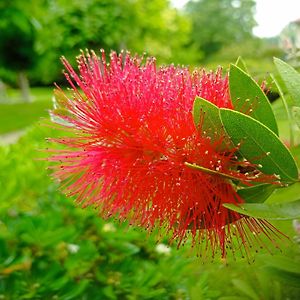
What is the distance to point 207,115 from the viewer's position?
2.20ft

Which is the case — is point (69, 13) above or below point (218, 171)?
above

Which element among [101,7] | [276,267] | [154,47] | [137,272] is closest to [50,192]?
[137,272]

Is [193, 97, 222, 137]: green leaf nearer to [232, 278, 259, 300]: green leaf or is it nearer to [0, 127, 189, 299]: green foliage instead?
[232, 278, 259, 300]: green leaf

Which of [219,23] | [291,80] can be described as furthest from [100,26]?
[219,23]

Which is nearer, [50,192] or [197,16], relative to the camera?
[50,192]

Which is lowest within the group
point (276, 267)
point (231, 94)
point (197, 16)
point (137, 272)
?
point (137, 272)

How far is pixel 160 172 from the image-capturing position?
72cm

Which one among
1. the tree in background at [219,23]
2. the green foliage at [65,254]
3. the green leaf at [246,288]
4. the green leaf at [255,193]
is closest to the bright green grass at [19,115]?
the green foliage at [65,254]

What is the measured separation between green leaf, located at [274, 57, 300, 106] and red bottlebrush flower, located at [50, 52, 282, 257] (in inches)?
3.0

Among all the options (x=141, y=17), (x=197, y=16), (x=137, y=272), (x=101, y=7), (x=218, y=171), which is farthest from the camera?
(x=197, y=16)

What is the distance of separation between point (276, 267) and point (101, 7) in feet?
46.4

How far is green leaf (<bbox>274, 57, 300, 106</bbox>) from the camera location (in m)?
0.72

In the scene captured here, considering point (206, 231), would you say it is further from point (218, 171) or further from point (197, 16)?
point (197, 16)

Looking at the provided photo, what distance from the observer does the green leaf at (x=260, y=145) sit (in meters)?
0.65
